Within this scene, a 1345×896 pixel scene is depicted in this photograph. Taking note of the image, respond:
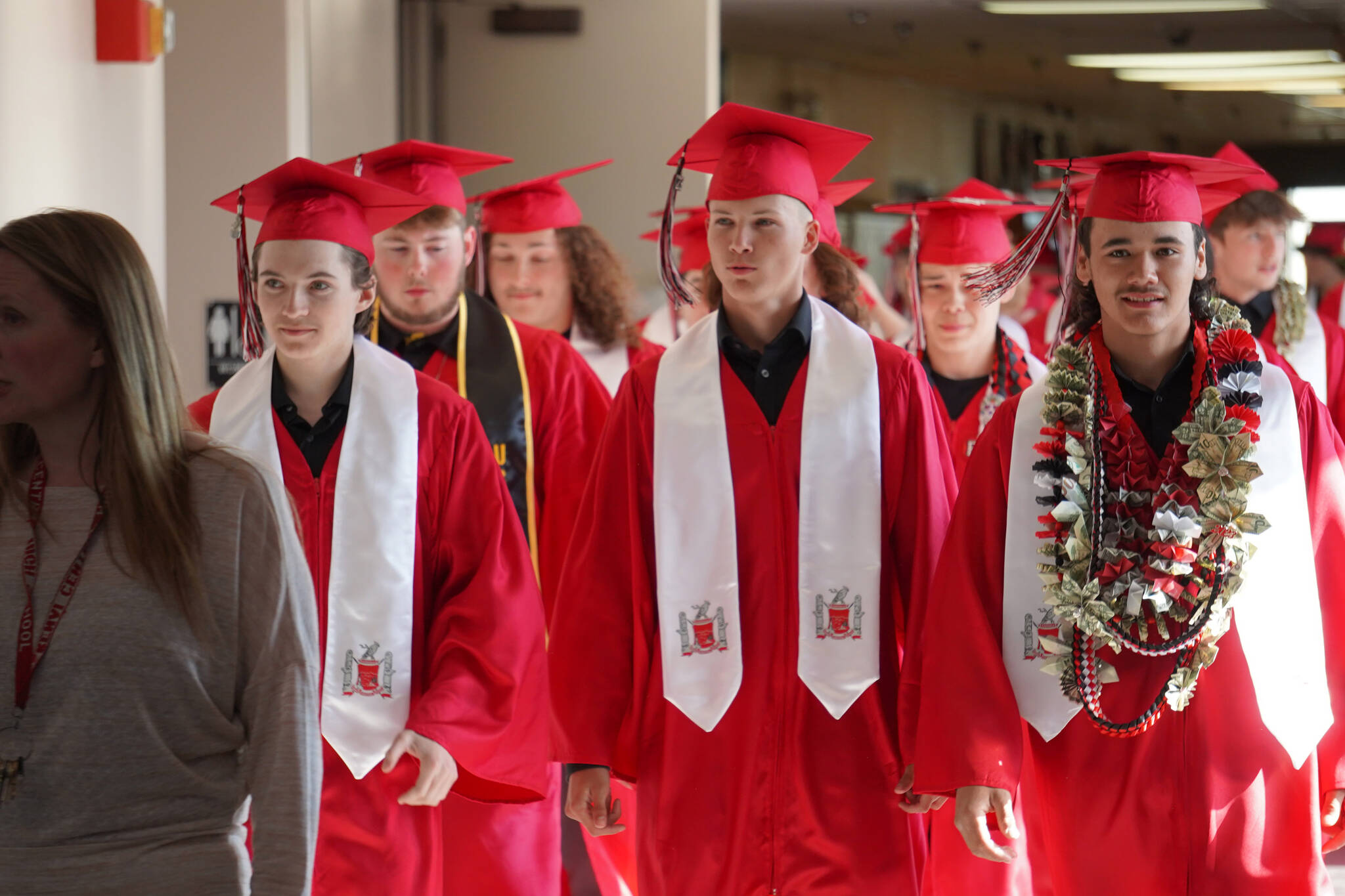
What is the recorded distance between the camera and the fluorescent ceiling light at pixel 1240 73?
1298 centimetres

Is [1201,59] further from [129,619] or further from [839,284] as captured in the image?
[129,619]

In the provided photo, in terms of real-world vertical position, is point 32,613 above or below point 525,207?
below

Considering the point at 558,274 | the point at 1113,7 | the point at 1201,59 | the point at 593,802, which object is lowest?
the point at 593,802

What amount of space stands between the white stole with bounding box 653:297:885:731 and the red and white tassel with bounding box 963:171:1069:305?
356 mm

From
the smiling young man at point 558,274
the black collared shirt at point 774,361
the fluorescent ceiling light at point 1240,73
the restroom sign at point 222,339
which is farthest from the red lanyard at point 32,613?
the fluorescent ceiling light at point 1240,73

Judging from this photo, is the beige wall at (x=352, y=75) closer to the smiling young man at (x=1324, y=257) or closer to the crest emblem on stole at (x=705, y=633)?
the crest emblem on stole at (x=705, y=633)

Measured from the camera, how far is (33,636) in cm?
184

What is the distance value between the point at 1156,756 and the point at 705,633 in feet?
2.71

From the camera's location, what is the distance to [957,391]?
4.66 metres

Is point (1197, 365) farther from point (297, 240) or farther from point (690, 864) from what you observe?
point (297, 240)

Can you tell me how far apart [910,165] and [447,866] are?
10.7 meters

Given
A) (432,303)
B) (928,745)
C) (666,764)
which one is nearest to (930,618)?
(928,745)

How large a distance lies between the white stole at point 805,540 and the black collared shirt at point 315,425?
0.70 metres

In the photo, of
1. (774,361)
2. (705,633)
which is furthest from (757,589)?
(774,361)
